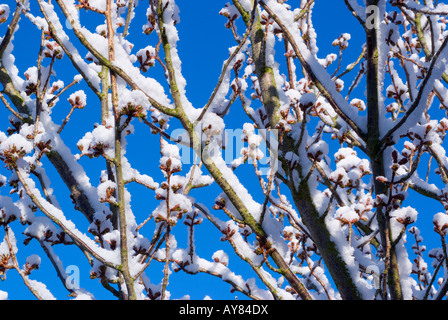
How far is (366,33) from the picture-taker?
2676 mm

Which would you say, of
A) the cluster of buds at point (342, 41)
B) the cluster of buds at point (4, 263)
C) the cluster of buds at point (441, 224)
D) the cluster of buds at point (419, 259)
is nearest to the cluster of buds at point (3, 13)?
the cluster of buds at point (4, 263)

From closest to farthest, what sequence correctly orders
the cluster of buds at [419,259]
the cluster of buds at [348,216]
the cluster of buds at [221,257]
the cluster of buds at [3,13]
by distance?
the cluster of buds at [348,216] < the cluster of buds at [221,257] < the cluster of buds at [3,13] < the cluster of buds at [419,259]

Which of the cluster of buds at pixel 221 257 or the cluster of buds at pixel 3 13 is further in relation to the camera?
the cluster of buds at pixel 3 13

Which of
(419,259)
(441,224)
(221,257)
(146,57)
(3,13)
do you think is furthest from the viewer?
(419,259)

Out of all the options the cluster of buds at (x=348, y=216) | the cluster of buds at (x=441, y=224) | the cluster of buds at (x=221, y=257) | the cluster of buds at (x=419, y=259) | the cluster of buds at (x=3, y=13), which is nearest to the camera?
the cluster of buds at (x=441, y=224)

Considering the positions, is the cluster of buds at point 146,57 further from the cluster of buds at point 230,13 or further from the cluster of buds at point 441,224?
the cluster of buds at point 441,224

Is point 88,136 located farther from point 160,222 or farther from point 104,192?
point 160,222

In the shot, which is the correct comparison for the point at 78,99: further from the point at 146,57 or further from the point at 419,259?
the point at 419,259

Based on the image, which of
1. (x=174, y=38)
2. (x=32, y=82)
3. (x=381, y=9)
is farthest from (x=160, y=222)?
(x=381, y=9)

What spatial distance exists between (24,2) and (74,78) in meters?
0.72

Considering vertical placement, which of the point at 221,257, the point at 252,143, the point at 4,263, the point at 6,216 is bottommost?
the point at 4,263

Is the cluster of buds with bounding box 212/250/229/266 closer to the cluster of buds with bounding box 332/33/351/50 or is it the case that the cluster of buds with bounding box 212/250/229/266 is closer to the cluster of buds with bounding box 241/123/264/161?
the cluster of buds with bounding box 241/123/264/161

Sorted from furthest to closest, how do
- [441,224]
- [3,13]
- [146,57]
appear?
[3,13] < [146,57] < [441,224]

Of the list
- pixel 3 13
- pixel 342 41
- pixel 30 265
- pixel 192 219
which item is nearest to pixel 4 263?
pixel 30 265
